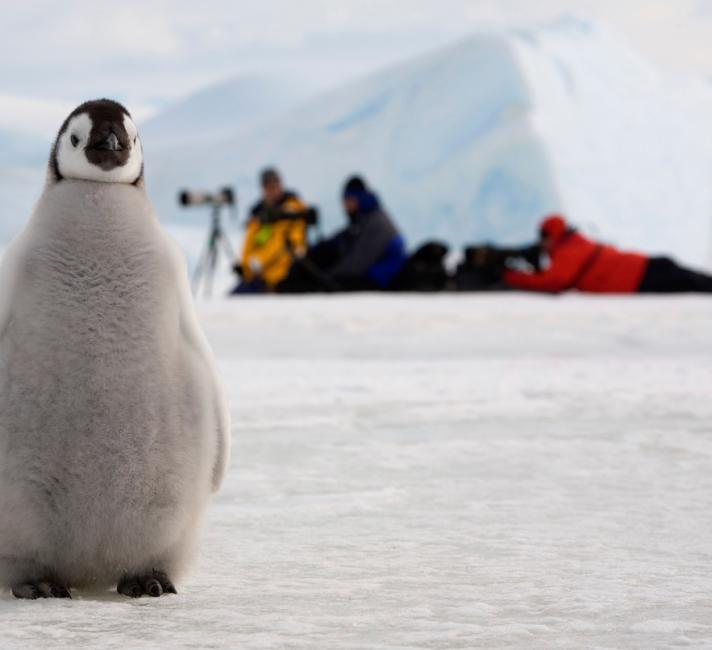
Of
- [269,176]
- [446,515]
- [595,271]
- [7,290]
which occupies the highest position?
[269,176]

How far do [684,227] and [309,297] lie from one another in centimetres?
1248

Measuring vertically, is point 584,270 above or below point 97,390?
below

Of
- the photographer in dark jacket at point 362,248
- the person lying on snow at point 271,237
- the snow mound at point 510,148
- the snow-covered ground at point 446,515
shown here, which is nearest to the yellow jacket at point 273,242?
the person lying on snow at point 271,237

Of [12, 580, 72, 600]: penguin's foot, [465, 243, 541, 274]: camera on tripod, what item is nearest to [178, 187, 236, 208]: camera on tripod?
[465, 243, 541, 274]: camera on tripod

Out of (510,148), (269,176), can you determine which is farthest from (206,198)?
(510,148)

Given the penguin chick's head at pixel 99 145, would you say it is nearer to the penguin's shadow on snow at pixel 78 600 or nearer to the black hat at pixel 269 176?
the penguin's shadow on snow at pixel 78 600

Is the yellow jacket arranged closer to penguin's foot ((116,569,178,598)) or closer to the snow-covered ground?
the snow-covered ground

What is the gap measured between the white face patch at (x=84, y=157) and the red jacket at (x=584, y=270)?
589 centimetres

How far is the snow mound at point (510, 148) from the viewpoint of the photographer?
17.2 m

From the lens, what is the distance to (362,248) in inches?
281

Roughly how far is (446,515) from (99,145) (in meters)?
0.90

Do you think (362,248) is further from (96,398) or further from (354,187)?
(96,398)

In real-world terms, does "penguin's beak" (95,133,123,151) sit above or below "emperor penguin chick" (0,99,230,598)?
above

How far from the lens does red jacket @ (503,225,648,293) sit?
23.8ft
